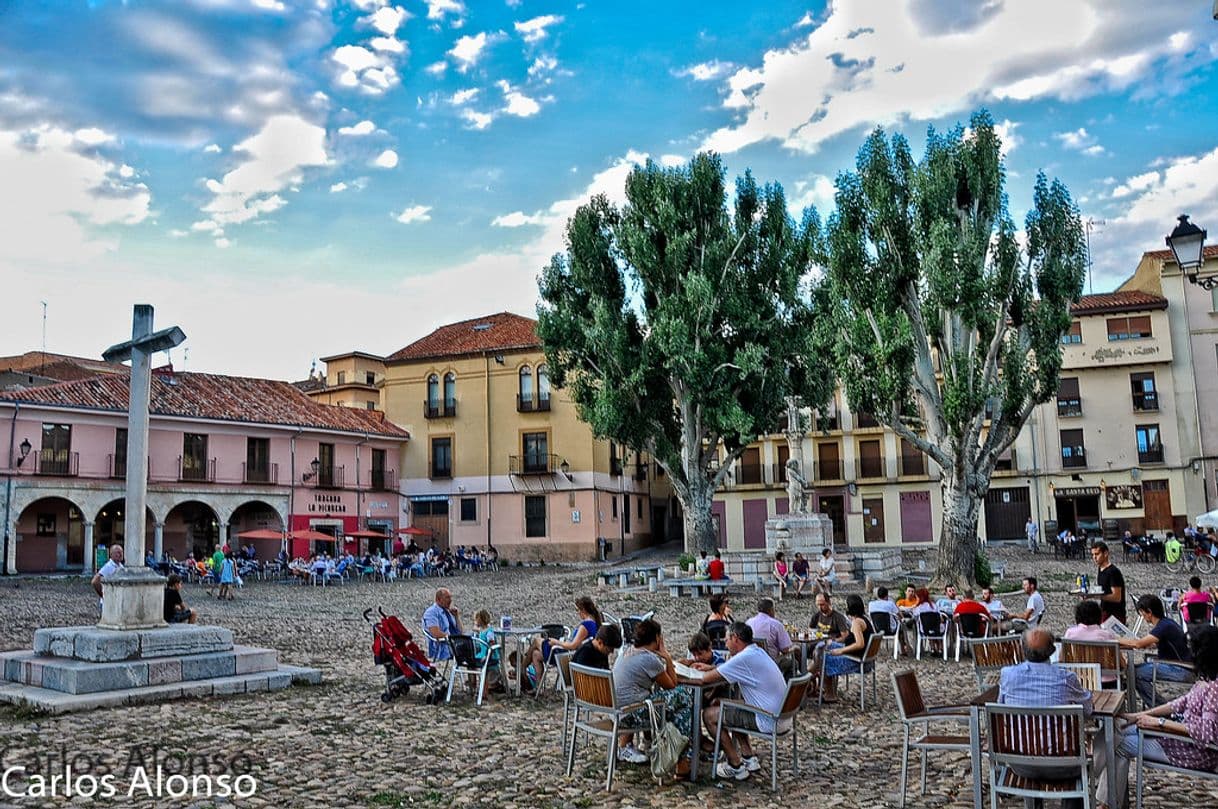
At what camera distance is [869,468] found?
4447 cm

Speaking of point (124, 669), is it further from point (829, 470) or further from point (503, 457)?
point (829, 470)

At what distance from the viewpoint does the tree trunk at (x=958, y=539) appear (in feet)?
66.3

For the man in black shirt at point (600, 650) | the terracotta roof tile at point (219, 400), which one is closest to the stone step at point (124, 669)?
the man in black shirt at point (600, 650)

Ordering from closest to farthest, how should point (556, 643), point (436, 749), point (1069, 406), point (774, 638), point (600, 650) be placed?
point (600, 650), point (436, 749), point (774, 638), point (556, 643), point (1069, 406)

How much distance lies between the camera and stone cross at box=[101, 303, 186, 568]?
10016 mm

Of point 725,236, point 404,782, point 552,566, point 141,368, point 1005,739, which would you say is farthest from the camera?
point 552,566

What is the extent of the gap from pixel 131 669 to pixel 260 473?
2943 centimetres

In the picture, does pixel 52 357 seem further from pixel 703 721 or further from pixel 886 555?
pixel 703 721

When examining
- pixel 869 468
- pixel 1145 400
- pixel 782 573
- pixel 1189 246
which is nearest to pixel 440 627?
pixel 1189 246

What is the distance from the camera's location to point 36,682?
9.53 meters

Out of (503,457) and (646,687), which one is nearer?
(646,687)

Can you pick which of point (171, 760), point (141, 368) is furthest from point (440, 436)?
point (171, 760)

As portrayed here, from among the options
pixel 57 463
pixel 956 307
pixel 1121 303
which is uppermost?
pixel 1121 303

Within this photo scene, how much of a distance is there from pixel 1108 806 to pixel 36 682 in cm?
934
